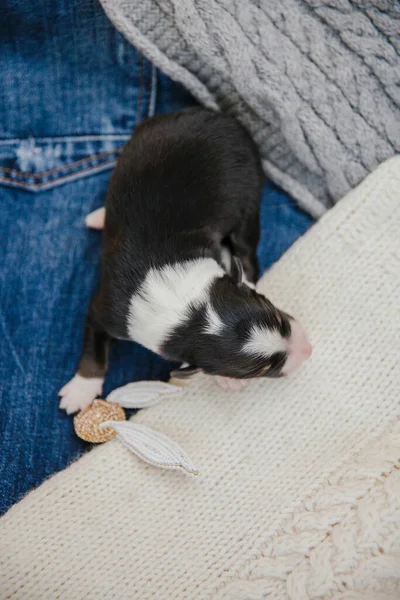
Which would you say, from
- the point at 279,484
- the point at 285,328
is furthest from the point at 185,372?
the point at 279,484

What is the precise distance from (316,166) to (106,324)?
1.01 m

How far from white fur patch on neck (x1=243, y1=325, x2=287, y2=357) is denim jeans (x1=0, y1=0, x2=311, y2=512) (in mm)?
487

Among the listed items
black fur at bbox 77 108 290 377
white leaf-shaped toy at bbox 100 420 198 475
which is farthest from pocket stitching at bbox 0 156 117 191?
white leaf-shaped toy at bbox 100 420 198 475

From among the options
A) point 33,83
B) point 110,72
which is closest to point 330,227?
point 110,72

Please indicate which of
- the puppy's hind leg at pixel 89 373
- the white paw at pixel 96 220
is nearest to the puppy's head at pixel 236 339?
the puppy's hind leg at pixel 89 373

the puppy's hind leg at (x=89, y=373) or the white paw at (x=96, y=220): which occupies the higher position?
the white paw at (x=96, y=220)

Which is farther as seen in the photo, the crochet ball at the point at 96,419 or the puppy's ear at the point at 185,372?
the crochet ball at the point at 96,419

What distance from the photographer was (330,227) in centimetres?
209

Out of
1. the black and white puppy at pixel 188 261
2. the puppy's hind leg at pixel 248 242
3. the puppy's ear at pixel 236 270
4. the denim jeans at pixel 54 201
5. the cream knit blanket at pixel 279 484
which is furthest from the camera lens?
the puppy's hind leg at pixel 248 242

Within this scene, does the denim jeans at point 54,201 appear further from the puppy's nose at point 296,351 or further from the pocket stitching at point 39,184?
the puppy's nose at point 296,351

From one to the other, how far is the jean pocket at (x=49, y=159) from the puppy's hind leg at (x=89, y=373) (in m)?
0.57

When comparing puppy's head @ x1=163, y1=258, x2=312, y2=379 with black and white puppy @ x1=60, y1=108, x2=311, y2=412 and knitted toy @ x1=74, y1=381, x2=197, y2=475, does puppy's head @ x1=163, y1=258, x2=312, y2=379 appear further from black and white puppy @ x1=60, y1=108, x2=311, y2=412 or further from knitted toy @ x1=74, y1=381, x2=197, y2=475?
knitted toy @ x1=74, y1=381, x2=197, y2=475

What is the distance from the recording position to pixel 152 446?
189 cm

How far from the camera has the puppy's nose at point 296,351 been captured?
1.88 metres
